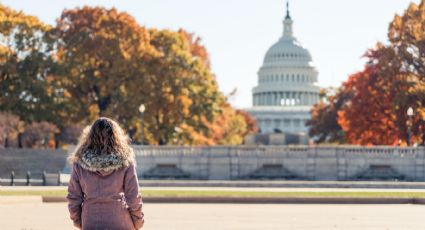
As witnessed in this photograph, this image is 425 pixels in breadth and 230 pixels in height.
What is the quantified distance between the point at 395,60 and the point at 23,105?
27.0m

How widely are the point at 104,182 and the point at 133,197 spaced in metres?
0.41

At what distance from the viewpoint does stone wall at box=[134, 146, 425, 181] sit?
58.6 meters

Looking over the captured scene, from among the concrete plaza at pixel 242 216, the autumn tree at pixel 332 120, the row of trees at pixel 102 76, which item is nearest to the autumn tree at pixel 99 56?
the row of trees at pixel 102 76

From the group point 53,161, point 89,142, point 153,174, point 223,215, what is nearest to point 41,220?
point 223,215

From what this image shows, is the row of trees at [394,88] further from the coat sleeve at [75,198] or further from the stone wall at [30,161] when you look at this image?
the coat sleeve at [75,198]

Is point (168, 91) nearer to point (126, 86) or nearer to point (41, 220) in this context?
point (126, 86)

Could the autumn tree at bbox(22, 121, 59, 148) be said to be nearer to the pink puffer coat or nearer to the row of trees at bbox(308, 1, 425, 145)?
the row of trees at bbox(308, 1, 425, 145)

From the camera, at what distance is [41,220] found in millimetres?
24359

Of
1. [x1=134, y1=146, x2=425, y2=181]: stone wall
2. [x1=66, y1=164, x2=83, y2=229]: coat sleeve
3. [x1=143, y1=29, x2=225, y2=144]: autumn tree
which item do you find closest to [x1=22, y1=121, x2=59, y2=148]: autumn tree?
[x1=143, y1=29, x2=225, y2=144]: autumn tree

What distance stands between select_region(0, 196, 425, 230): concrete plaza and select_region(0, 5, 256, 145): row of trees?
43150 mm

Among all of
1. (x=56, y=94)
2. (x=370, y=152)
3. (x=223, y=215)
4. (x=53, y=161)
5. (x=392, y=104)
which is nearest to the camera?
(x=223, y=215)

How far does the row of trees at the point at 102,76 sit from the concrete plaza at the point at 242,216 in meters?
43.2

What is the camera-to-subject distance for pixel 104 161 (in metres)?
9.79

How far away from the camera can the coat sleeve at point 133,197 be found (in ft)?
31.6
